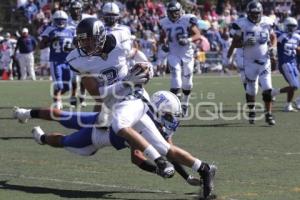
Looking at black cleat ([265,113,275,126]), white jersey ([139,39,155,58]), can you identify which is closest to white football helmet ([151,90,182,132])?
black cleat ([265,113,275,126])

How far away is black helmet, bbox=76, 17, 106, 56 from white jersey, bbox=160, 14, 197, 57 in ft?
23.0

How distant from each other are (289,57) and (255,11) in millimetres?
2907

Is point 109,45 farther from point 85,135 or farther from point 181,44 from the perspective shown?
point 181,44

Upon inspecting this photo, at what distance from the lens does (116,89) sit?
6.75 meters

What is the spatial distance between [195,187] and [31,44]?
1930cm

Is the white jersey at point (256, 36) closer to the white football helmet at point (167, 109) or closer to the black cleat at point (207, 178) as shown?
the white football helmet at point (167, 109)

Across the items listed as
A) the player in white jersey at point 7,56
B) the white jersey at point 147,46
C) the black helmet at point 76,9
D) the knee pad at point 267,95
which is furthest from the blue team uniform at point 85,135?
the white jersey at point 147,46

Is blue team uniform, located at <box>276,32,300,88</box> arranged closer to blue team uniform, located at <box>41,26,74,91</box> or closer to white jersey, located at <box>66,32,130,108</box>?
blue team uniform, located at <box>41,26,74,91</box>

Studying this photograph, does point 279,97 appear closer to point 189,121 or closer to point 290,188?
point 189,121

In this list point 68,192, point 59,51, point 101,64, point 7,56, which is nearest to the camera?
point 68,192

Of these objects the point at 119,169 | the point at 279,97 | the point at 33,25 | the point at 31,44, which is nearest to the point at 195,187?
the point at 119,169

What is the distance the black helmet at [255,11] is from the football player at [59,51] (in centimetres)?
372

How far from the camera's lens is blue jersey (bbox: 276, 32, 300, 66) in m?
15.0

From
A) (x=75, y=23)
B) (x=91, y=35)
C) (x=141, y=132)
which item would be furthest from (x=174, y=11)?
(x=141, y=132)
